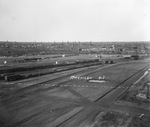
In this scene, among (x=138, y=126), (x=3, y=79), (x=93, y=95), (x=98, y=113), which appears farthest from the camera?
(x=3, y=79)

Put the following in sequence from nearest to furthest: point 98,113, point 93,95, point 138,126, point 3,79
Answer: point 138,126 < point 98,113 < point 93,95 < point 3,79

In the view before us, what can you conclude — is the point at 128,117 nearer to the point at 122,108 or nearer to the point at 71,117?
the point at 122,108

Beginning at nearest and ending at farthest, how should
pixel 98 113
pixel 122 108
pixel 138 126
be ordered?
1. pixel 138 126
2. pixel 98 113
3. pixel 122 108

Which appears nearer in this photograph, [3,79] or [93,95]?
[93,95]

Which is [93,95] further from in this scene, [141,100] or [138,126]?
[138,126]

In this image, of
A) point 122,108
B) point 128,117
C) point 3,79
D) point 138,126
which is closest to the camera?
point 138,126

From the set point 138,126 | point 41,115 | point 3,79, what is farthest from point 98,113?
point 3,79

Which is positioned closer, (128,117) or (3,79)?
(128,117)

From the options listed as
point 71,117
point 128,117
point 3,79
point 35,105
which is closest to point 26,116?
point 35,105
